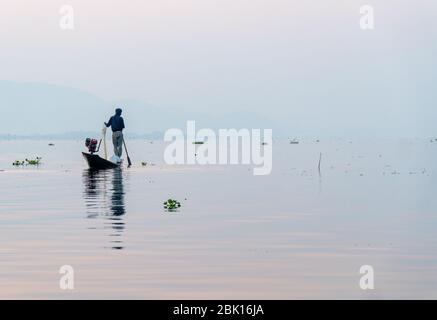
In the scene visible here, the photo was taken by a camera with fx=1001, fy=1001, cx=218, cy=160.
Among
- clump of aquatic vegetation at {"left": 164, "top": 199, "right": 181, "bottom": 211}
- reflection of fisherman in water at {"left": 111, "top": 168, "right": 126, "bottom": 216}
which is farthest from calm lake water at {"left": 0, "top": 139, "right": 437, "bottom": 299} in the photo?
clump of aquatic vegetation at {"left": 164, "top": 199, "right": 181, "bottom": 211}

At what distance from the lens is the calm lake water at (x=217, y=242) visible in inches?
597

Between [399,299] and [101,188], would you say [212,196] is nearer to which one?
[101,188]

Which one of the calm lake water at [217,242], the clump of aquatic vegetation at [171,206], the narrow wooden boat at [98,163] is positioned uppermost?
the narrow wooden boat at [98,163]

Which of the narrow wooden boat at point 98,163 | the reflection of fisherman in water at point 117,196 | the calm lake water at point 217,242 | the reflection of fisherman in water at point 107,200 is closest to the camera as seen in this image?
the calm lake water at point 217,242

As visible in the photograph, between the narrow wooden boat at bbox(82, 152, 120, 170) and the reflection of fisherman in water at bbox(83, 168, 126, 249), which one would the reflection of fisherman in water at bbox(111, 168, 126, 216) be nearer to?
the reflection of fisherman in water at bbox(83, 168, 126, 249)

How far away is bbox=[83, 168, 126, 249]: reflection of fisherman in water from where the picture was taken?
75.5 feet

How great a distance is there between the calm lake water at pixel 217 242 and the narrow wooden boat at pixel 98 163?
10958 mm

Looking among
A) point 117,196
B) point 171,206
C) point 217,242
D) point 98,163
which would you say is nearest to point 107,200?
point 117,196

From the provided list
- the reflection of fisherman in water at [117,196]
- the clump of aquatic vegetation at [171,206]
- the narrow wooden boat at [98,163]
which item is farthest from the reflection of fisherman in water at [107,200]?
the narrow wooden boat at [98,163]

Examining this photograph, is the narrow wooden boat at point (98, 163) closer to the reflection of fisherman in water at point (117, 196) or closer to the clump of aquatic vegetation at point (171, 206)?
the reflection of fisherman in water at point (117, 196)

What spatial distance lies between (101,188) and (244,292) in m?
20.9

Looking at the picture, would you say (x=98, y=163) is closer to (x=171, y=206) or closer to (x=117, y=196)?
(x=117, y=196)

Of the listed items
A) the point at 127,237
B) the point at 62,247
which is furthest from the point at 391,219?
the point at 62,247

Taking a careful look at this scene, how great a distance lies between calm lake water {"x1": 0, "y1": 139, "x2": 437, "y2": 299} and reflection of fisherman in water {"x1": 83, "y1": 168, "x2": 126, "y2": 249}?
46mm
